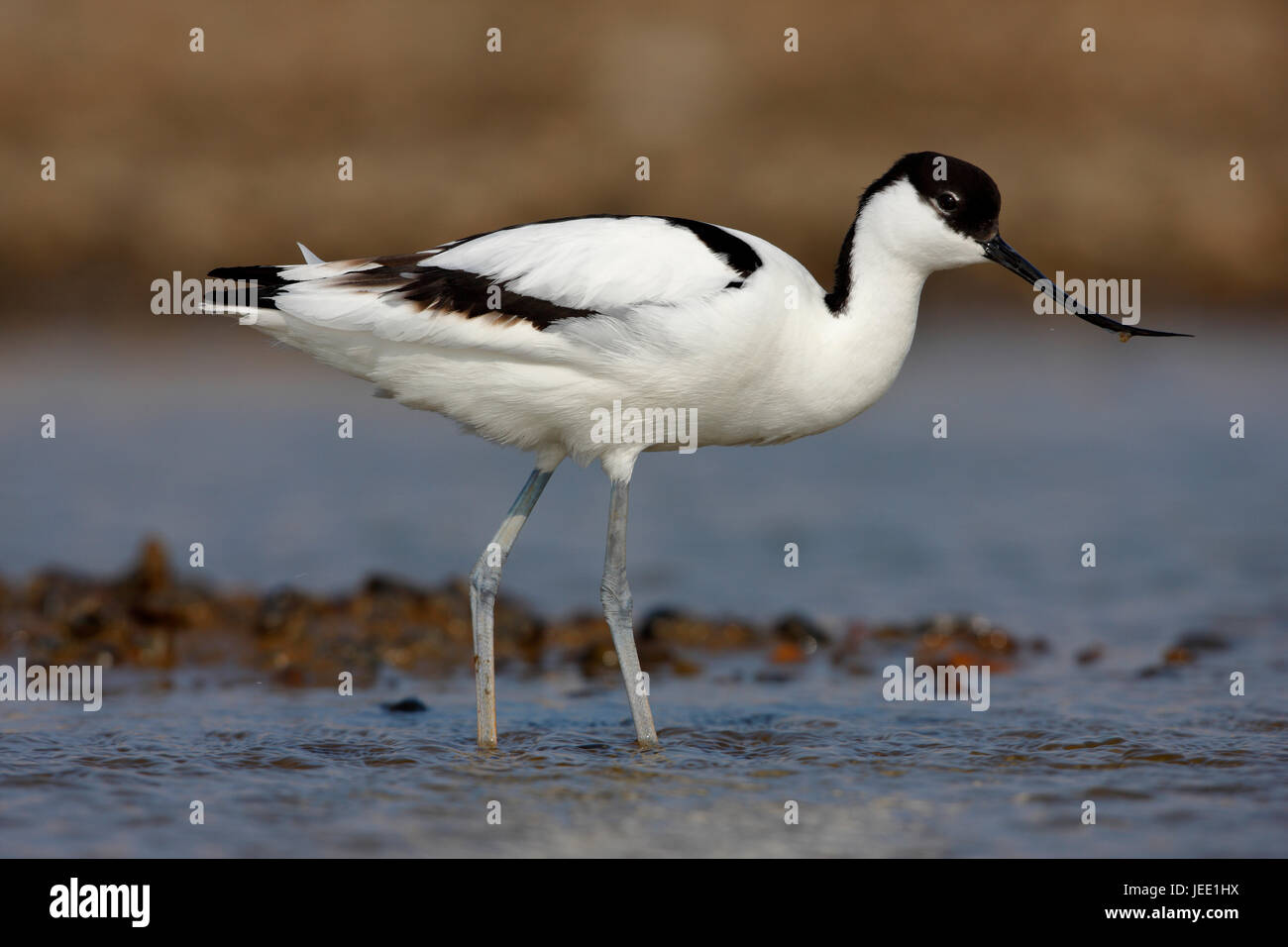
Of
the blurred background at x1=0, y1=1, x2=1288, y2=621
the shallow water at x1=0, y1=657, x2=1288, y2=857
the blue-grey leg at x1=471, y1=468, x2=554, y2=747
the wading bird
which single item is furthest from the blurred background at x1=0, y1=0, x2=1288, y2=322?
the wading bird

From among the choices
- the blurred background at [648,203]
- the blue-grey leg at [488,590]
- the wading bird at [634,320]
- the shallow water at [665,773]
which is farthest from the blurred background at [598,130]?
the wading bird at [634,320]

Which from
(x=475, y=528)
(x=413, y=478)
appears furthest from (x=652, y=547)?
(x=413, y=478)

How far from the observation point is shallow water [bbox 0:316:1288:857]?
633cm

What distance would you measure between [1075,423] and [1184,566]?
5.00 meters

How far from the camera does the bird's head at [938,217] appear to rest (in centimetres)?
712

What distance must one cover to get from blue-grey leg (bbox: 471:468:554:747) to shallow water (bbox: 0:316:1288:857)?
0.33 meters

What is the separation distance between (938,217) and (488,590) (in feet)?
8.76

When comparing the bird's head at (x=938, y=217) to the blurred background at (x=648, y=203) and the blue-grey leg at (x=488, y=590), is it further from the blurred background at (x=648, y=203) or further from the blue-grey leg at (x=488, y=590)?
the blurred background at (x=648, y=203)

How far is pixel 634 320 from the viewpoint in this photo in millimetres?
6852

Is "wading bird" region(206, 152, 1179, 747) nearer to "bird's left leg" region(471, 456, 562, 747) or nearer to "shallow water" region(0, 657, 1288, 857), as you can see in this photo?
"bird's left leg" region(471, 456, 562, 747)

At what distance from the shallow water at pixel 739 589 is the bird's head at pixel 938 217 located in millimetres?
2192

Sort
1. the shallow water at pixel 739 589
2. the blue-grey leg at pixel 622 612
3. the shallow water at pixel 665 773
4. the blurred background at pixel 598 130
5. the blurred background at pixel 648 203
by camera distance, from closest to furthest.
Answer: the shallow water at pixel 665 773 → the shallow water at pixel 739 589 → the blue-grey leg at pixel 622 612 → the blurred background at pixel 648 203 → the blurred background at pixel 598 130

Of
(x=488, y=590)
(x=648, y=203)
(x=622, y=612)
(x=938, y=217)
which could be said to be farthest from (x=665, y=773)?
(x=648, y=203)
